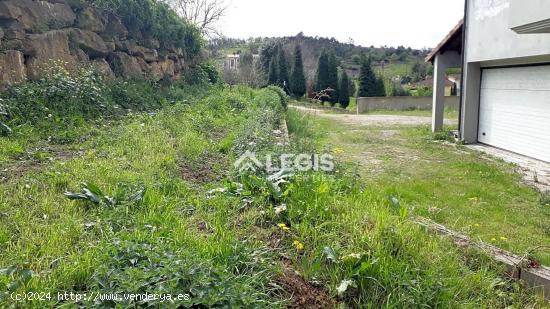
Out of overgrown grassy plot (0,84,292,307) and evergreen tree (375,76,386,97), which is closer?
overgrown grassy plot (0,84,292,307)

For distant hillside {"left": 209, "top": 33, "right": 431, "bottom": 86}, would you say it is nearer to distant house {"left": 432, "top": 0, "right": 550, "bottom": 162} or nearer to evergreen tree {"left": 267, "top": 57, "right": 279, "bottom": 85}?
evergreen tree {"left": 267, "top": 57, "right": 279, "bottom": 85}

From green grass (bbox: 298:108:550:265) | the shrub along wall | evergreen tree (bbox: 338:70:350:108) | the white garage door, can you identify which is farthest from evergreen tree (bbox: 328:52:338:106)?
the white garage door

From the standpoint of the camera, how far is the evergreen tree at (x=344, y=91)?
31.7 m

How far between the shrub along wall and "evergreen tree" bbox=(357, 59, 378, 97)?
741 inches

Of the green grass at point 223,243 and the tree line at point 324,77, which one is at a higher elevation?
the tree line at point 324,77

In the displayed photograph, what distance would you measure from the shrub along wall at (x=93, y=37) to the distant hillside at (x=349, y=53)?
853 inches

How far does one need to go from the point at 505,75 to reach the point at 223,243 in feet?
33.0

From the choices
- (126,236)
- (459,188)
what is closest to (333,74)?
(459,188)

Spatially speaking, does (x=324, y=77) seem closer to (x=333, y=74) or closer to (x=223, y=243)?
(x=333, y=74)

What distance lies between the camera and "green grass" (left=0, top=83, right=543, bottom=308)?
221cm

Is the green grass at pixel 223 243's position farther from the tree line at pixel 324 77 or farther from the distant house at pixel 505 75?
the tree line at pixel 324 77

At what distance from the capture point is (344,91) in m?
31.8

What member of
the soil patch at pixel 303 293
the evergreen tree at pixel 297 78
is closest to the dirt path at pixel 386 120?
the soil patch at pixel 303 293

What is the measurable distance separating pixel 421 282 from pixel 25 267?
244cm
